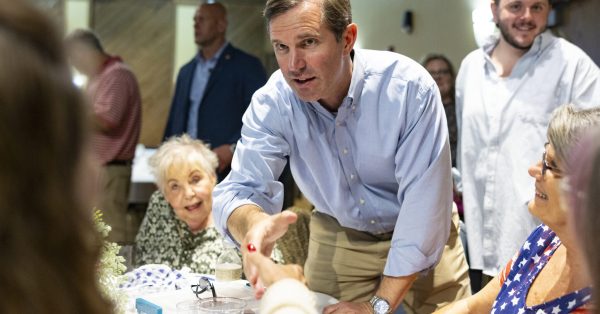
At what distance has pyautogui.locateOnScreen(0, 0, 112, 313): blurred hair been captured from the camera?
687mm

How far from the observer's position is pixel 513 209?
3.19 meters

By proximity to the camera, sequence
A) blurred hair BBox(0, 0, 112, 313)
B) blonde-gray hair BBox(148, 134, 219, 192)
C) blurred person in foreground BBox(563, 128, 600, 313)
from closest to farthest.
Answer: blurred hair BBox(0, 0, 112, 313), blurred person in foreground BBox(563, 128, 600, 313), blonde-gray hair BBox(148, 134, 219, 192)

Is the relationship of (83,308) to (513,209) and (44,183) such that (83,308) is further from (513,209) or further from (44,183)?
(513,209)

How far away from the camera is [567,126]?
1795 millimetres

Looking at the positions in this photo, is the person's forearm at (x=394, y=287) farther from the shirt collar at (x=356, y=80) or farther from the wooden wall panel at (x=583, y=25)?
the wooden wall panel at (x=583, y=25)

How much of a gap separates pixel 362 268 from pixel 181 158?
1143 millimetres

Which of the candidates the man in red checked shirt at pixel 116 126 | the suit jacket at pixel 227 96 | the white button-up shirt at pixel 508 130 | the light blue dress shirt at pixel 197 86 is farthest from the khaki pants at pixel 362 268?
the man in red checked shirt at pixel 116 126

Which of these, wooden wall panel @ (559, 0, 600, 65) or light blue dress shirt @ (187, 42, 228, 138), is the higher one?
wooden wall panel @ (559, 0, 600, 65)

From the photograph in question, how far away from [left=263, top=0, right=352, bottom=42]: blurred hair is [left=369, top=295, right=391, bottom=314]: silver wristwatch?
29.0 inches

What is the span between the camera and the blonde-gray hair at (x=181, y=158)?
3.27 metres

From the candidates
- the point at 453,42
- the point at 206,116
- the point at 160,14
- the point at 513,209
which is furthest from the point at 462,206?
the point at 160,14

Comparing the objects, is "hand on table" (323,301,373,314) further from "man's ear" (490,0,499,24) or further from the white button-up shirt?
"man's ear" (490,0,499,24)

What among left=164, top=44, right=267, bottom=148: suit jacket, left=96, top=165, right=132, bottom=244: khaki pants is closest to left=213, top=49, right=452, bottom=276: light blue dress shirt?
left=164, top=44, right=267, bottom=148: suit jacket

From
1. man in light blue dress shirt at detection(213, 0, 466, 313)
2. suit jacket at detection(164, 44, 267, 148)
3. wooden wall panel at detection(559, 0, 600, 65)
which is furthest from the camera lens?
suit jacket at detection(164, 44, 267, 148)
